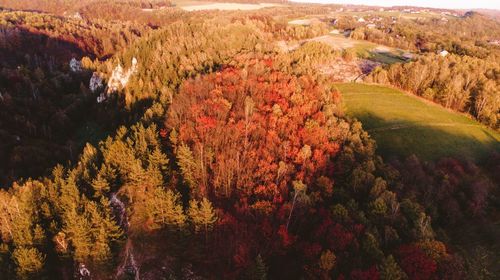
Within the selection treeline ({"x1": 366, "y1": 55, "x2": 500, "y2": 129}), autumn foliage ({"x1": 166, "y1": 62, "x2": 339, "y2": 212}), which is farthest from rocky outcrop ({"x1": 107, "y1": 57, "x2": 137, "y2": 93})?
treeline ({"x1": 366, "y1": 55, "x2": 500, "y2": 129})

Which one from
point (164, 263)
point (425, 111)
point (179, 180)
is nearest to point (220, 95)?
point (179, 180)

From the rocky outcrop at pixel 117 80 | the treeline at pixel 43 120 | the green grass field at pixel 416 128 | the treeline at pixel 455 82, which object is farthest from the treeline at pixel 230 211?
the rocky outcrop at pixel 117 80

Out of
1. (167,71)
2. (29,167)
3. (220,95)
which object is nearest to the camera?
(220,95)

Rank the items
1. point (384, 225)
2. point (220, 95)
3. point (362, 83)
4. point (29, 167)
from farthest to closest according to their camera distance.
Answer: point (362, 83) → point (29, 167) → point (220, 95) → point (384, 225)

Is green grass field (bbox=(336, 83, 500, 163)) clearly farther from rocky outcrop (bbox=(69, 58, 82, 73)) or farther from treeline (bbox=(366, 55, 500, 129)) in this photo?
rocky outcrop (bbox=(69, 58, 82, 73))

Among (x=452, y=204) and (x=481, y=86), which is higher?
(x=481, y=86)

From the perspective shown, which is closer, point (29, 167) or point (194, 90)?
point (194, 90)

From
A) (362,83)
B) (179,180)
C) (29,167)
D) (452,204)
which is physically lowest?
(29,167)

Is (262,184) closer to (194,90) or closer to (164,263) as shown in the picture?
(164,263)
